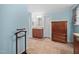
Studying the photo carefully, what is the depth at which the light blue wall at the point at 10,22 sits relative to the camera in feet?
7.14

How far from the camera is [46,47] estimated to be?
2.21 meters

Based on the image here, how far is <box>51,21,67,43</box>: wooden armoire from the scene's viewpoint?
2.24 m

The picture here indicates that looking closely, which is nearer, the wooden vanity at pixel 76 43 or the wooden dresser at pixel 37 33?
the wooden vanity at pixel 76 43

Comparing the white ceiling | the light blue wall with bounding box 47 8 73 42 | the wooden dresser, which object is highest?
the white ceiling

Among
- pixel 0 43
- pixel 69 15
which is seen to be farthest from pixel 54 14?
pixel 0 43

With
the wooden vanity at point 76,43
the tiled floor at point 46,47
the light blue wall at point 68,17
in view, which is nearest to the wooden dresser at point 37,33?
the tiled floor at point 46,47

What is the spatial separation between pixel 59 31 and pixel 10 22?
71 cm

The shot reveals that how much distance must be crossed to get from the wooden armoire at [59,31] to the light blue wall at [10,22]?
39 centimetres

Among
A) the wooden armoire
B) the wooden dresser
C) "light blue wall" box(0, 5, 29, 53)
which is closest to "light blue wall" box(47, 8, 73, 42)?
the wooden armoire

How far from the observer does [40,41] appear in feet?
7.43

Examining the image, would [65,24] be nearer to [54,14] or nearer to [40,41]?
[54,14]

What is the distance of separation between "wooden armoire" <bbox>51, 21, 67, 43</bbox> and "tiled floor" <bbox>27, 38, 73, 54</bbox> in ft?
0.25

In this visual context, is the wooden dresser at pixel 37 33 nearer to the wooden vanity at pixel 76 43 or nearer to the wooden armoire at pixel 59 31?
the wooden armoire at pixel 59 31

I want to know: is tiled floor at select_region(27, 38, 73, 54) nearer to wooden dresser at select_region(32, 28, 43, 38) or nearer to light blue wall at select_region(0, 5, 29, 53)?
wooden dresser at select_region(32, 28, 43, 38)
